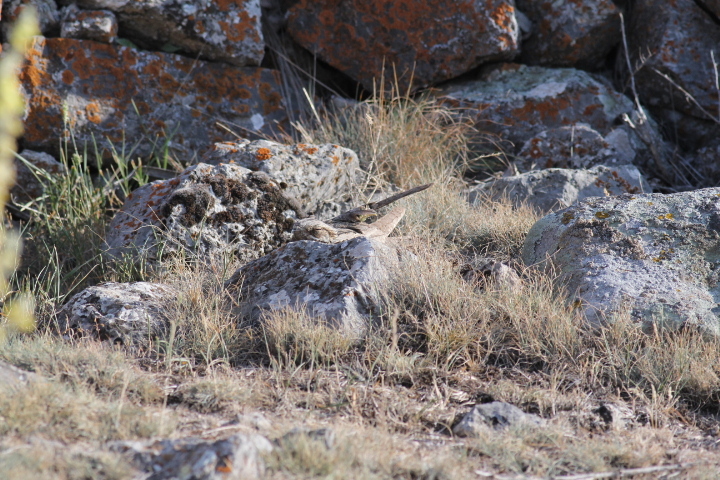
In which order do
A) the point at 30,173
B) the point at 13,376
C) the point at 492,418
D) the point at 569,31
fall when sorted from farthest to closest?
the point at 569,31, the point at 30,173, the point at 492,418, the point at 13,376

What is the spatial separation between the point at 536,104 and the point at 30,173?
4656mm

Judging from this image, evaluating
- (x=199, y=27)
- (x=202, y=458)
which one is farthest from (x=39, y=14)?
(x=202, y=458)

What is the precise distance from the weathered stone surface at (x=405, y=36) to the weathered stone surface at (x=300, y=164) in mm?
1732

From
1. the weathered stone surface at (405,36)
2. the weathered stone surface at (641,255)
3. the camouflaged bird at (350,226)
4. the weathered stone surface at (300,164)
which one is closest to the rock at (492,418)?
the weathered stone surface at (641,255)

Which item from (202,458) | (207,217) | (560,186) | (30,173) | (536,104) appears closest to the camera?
(202,458)

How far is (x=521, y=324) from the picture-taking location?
3043 mm

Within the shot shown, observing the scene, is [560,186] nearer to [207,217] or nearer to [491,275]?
[491,275]

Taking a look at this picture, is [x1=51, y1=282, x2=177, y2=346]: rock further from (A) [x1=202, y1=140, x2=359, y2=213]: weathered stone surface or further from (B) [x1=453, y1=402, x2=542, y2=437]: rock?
(B) [x1=453, y1=402, x2=542, y2=437]: rock

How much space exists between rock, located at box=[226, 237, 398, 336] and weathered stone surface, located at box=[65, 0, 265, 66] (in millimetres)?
3094

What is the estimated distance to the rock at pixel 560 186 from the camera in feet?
16.2

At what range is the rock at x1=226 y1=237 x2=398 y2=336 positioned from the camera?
121 inches

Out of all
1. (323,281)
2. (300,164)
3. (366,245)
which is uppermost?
(300,164)

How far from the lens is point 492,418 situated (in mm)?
2465

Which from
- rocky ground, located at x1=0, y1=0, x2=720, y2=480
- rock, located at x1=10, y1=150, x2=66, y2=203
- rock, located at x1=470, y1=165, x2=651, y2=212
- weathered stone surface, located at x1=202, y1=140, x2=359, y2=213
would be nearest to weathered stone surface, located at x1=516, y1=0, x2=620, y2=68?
rocky ground, located at x1=0, y1=0, x2=720, y2=480
